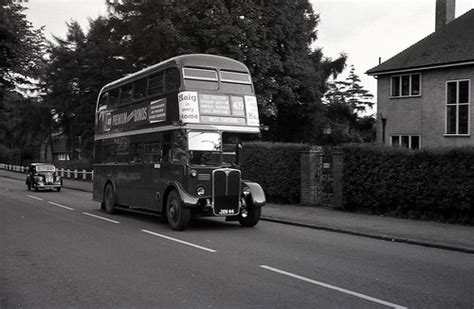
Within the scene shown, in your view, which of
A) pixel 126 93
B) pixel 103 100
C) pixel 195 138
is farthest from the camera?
pixel 103 100

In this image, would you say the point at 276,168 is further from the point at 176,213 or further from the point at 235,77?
the point at 176,213

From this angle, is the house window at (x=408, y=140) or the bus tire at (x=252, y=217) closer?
the bus tire at (x=252, y=217)

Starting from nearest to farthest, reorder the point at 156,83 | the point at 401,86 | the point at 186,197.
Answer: the point at 186,197 < the point at 156,83 < the point at 401,86

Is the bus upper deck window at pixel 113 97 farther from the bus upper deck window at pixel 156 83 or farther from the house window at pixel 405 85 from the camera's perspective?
the house window at pixel 405 85

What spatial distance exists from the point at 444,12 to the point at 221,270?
→ 27.4m

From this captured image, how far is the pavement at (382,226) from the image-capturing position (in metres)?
11.4

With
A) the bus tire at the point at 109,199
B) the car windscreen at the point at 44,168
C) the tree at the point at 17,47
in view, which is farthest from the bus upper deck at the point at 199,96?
the car windscreen at the point at 44,168

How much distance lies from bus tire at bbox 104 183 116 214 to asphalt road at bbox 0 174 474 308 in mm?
4087

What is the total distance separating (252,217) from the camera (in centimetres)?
1386

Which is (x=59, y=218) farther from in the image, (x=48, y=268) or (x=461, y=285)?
(x=461, y=285)

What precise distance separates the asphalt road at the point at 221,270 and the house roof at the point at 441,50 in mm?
16327

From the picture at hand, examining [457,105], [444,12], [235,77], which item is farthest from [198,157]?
[444,12]

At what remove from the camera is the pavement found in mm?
11350

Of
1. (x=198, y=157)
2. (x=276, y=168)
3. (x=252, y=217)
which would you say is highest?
(x=198, y=157)
